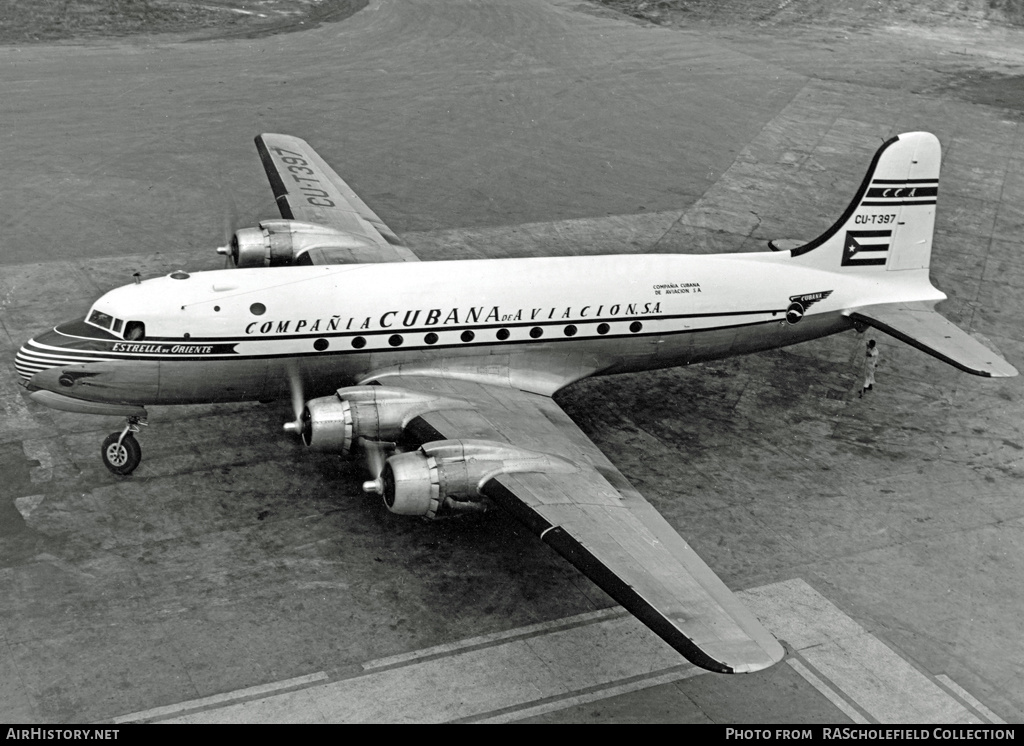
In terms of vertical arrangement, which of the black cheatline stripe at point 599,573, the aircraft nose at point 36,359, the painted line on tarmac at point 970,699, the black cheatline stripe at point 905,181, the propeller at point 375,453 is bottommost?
the painted line on tarmac at point 970,699

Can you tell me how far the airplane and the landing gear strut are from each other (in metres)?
0.03

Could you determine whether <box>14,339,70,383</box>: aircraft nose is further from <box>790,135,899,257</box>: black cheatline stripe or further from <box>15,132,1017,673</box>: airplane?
<box>790,135,899,257</box>: black cheatline stripe

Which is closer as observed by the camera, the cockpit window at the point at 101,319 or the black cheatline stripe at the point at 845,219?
the cockpit window at the point at 101,319

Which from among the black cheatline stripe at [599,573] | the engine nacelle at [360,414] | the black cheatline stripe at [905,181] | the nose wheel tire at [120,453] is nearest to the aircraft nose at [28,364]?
the nose wheel tire at [120,453]

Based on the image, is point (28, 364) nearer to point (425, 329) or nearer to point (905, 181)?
point (425, 329)

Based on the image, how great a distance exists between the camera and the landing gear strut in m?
20.0

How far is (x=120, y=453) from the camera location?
2006 centimetres

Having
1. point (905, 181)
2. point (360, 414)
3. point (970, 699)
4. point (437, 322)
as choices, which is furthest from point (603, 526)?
point (905, 181)

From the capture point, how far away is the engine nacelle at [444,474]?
1709cm

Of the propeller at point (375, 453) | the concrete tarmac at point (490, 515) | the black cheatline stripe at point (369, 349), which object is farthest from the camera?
the black cheatline stripe at point (369, 349)

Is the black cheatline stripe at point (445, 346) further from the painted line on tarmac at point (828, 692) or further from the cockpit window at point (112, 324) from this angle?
the painted line on tarmac at point (828, 692)

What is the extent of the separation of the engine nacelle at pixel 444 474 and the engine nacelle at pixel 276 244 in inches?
313

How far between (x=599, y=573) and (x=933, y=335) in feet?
35.5
